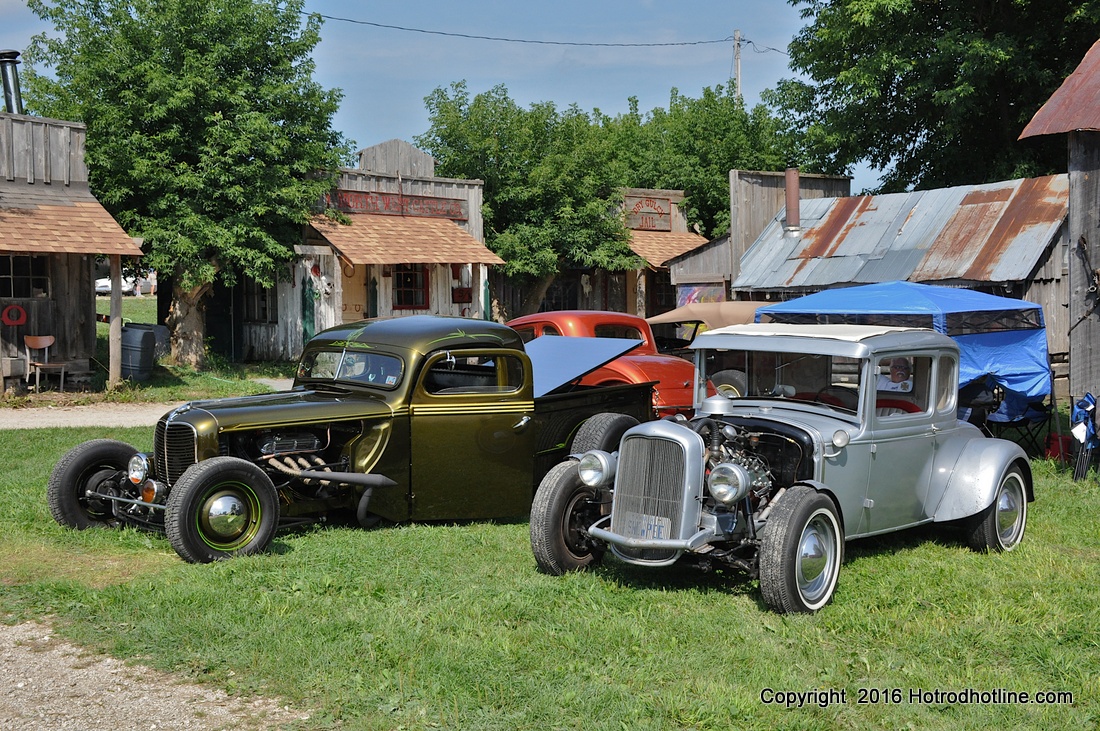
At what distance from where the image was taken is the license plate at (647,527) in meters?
6.19

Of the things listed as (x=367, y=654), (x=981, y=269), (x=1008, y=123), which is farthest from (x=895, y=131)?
(x=367, y=654)

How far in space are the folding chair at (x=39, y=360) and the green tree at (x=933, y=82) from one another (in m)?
16.8

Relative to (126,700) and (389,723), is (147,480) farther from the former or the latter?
(389,723)

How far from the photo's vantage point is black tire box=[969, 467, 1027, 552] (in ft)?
24.1

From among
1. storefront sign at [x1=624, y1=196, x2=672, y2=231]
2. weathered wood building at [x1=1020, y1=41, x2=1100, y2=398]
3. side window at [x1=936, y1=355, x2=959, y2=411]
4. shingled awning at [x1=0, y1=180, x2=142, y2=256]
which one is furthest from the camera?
storefront sign at [x1=624, y1=196, x2=672, y2=231]

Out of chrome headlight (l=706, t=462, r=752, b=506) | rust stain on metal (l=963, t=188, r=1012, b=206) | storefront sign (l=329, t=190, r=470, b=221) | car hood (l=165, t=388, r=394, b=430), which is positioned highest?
storefront sign (l=329, t=190, r=470, b=221)

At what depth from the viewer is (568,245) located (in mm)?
25281

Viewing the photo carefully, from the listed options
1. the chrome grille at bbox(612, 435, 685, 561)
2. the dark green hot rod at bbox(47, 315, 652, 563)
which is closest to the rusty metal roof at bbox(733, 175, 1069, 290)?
the dark green hot rod at bbox(47, 315, 652, 563)

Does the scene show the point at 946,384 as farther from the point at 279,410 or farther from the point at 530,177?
the point at 530,177

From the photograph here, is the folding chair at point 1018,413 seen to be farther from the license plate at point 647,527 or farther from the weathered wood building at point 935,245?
the license plate at point 647,527

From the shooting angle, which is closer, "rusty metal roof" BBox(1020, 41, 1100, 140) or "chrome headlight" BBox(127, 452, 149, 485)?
"chrome headlight" BBox(127, 452, 149, 485)

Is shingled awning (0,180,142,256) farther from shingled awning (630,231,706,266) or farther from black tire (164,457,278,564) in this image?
shingled awning (630,231,706,266)

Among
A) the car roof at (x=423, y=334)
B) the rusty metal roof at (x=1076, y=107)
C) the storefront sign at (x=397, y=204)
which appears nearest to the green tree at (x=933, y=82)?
the storefront sign at (x=397, y=204)

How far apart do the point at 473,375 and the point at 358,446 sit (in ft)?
4.61
